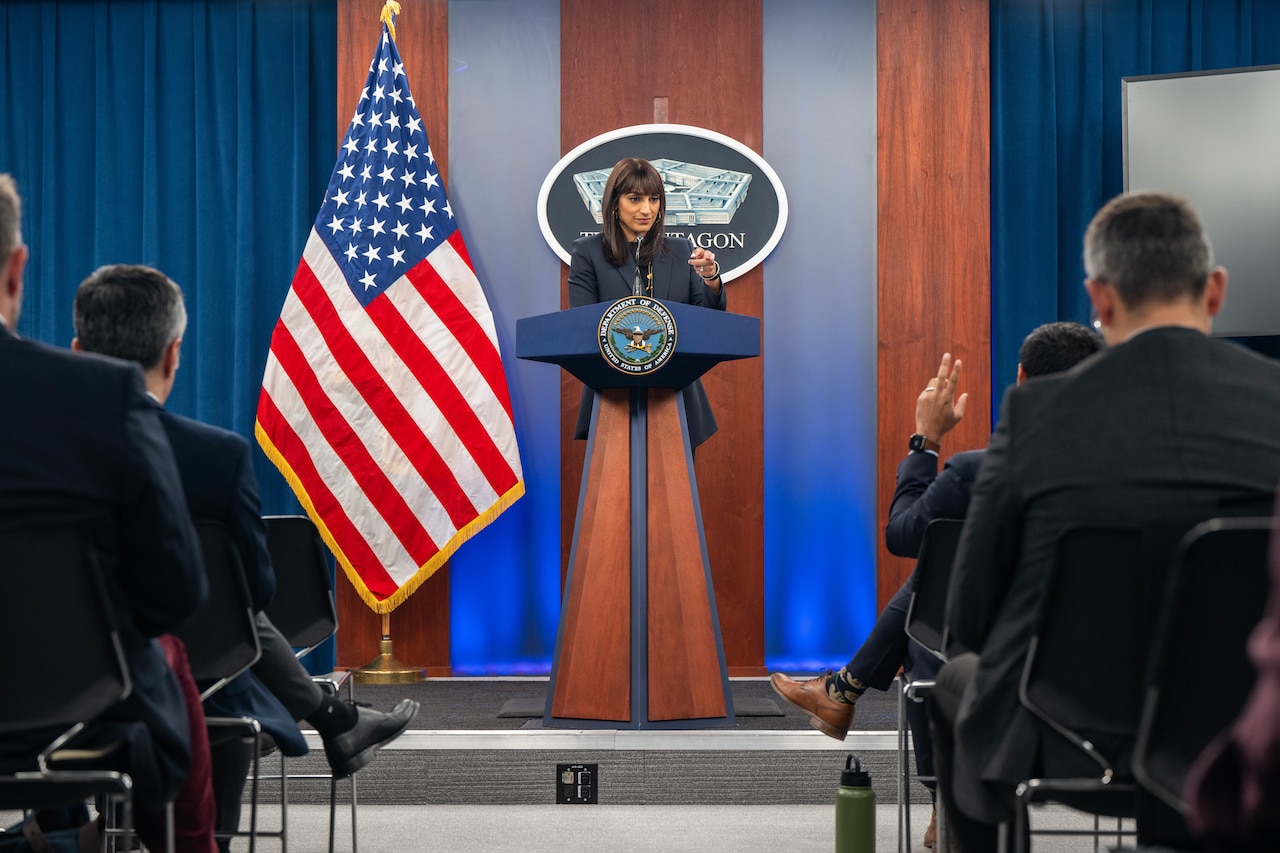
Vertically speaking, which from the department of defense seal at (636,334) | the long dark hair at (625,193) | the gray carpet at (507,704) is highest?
the long dark hair at (625,193)

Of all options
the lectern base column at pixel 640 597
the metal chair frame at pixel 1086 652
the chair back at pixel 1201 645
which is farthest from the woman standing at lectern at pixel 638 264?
the chair back at pixel 1201 645

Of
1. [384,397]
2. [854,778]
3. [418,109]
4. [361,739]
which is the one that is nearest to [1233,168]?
[854,778]

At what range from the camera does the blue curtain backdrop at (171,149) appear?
5309 millimetres

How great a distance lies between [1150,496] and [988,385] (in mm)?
3634

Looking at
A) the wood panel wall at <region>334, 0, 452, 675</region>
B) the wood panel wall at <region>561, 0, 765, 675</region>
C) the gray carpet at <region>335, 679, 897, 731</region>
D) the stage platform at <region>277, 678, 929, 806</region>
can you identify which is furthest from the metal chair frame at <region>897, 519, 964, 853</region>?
the wood panel wall at <region>334, 0, 452, 675</region>

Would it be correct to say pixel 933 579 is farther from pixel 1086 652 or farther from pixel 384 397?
pixel 384 397

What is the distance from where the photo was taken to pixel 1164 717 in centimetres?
146

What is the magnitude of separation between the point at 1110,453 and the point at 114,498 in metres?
1.35

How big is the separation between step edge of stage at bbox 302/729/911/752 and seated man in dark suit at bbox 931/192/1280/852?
1877mm

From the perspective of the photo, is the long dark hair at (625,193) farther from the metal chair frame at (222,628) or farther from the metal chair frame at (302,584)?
the metal chair frame at (222,628)

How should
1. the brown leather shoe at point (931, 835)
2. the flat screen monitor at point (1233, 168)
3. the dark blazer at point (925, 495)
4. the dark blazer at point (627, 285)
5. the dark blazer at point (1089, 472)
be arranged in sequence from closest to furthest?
the dark blazer at point (1089, 472), the dark blazer at point (925, 495), the brown leather shoe at point (931, 835), the dark blazer at point (627, 285), the flat screen monitor at point (1233, 168)

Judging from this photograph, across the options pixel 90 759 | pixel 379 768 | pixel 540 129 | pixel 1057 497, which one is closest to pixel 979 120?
pixel 540 129

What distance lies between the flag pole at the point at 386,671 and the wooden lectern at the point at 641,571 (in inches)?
51.9

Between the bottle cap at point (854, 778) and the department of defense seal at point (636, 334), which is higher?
the department of defense seal at point (636, 334)
